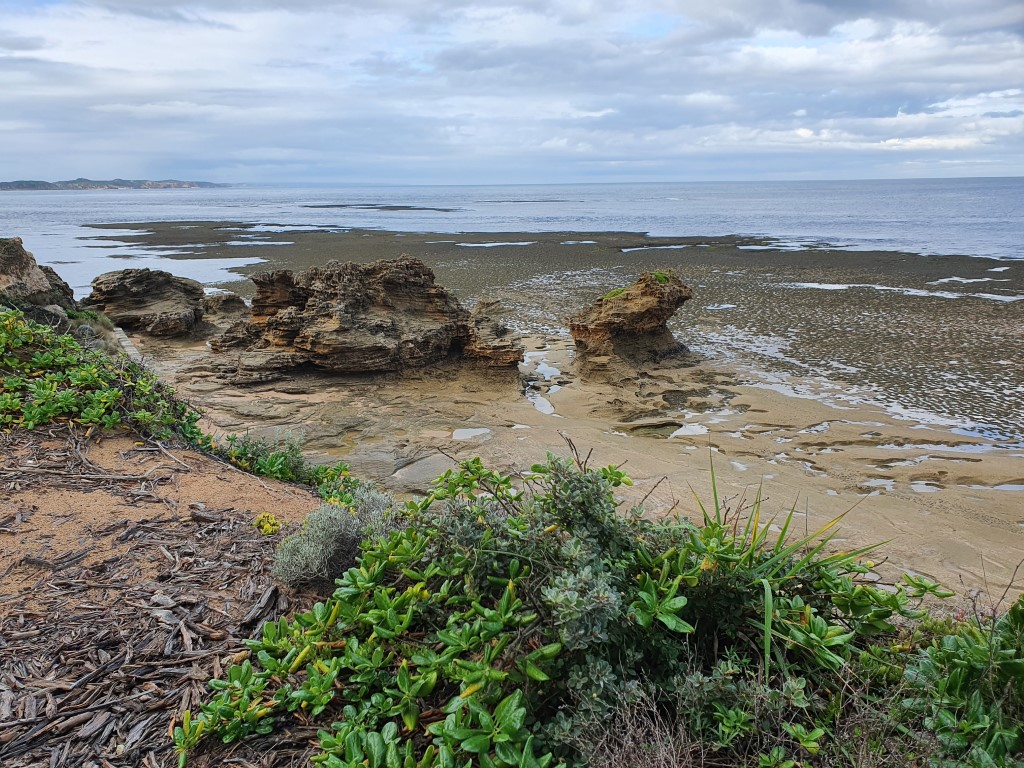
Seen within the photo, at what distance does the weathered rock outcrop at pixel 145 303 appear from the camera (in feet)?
47.8

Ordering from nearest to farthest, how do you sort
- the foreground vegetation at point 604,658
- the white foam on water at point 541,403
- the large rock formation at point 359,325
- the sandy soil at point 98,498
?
the foreground vegetation at point 604,658, the sandy soil at point 98,498, the white foam on water at point 541,403, the large rock formation at point 359,325

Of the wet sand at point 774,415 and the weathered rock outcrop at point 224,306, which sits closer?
the wet sand at point 774,415

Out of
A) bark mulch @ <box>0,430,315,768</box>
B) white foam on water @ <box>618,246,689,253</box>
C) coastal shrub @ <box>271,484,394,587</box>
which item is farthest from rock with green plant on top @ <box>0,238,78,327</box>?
white foam on water @ <box>618,246,689,253</box>

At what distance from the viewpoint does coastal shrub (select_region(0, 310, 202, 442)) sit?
5.19m

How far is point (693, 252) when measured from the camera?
3525 centimetres

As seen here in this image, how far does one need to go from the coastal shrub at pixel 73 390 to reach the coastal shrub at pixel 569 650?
3.36 m

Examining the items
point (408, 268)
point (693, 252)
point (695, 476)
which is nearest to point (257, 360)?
point (408, 268)

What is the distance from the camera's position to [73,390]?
538 cm

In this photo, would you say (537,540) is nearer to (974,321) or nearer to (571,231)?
A: (974,321)

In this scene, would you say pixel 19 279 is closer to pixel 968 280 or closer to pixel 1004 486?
pixel 1004 486

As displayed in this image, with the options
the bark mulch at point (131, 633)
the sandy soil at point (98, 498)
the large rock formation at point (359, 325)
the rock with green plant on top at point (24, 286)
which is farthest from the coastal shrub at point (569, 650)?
the large rock formation at point (359, 325)

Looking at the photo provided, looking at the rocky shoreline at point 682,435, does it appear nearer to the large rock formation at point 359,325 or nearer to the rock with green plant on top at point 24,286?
the large rock formation at point 359,325

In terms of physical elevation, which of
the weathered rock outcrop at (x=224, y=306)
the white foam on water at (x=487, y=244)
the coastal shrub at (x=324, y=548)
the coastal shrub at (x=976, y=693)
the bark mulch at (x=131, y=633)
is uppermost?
the white foam on water at (x=487, y=244)

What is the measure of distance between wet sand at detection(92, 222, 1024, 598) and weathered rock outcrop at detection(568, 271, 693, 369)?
0.60m
